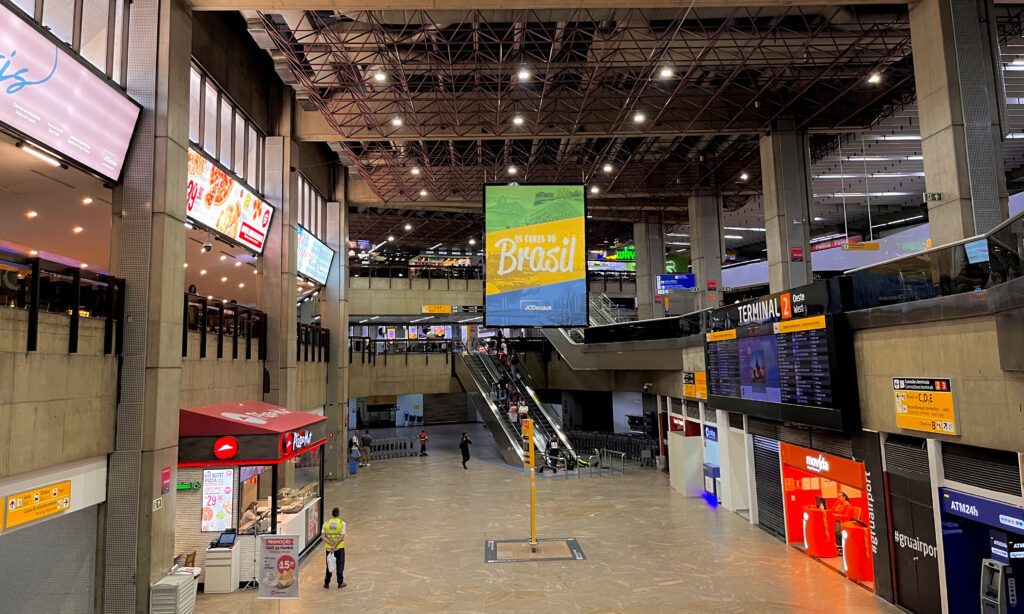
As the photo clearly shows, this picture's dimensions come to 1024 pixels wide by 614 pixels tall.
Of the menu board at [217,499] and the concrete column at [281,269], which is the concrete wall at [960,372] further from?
the concrete column at [281,269]

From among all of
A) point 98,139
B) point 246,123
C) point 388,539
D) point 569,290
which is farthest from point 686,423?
point 98,139

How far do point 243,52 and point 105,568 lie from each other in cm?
1251

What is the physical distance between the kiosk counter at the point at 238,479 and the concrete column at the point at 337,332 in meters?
8.10

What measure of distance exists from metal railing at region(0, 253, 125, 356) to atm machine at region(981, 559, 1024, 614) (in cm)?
1227

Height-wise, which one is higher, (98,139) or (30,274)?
(98,139)

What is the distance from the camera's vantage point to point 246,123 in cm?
1586

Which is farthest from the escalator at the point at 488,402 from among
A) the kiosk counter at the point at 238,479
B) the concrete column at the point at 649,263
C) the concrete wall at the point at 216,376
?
the concrete wall at the point at 216,376

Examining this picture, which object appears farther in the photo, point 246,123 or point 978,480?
point 246,123

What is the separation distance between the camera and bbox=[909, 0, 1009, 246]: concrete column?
1122cm

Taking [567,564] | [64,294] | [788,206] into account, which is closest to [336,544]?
[567,564]

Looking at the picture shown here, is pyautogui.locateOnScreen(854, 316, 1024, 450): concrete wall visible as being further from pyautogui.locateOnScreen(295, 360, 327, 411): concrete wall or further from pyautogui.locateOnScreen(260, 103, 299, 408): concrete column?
pyautogui.locateOnScreen(295, 360, 327, 411): concrete wall

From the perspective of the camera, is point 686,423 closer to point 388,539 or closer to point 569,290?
point 569,290

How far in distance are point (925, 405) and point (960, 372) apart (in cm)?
86

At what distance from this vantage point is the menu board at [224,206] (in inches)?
478
